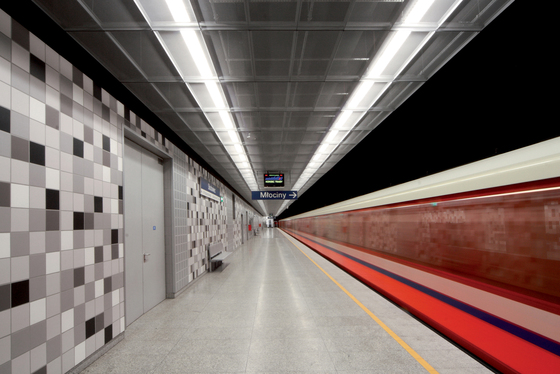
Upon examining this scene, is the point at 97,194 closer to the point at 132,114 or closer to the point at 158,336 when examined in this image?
the point at 132,114

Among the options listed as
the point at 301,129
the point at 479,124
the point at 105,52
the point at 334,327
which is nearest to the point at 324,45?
the point at 479,124

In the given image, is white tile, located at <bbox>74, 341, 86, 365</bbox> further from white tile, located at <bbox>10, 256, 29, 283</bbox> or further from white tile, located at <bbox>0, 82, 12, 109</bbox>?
white tile, located at <bbox>0, 82, 12, 109</bbox>

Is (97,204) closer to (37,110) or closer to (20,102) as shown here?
(37,110)

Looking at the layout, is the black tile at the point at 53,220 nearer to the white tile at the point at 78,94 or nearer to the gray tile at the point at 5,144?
the gray tile at the point at 5,144

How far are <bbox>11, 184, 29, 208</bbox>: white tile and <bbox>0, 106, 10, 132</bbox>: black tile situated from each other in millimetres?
414

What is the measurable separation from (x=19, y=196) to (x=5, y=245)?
0.36 m

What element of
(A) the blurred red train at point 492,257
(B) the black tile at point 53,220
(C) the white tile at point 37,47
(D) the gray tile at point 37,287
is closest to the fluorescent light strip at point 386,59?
(A) the blurred red train at point 492,257

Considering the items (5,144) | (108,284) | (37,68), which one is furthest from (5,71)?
(108,284)

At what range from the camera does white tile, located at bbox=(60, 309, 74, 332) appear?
2.25 metres

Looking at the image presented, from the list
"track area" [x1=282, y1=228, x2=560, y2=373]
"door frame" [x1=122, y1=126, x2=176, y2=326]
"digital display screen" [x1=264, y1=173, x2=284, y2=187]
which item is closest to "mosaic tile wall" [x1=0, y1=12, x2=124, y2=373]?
"door frame" [x1=122, y1=126, x2=176, y2=326]

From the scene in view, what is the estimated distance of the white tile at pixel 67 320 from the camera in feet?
7.39

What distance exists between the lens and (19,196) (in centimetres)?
195

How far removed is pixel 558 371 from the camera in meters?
1.94

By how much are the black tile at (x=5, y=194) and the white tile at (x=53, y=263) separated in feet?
1.81
